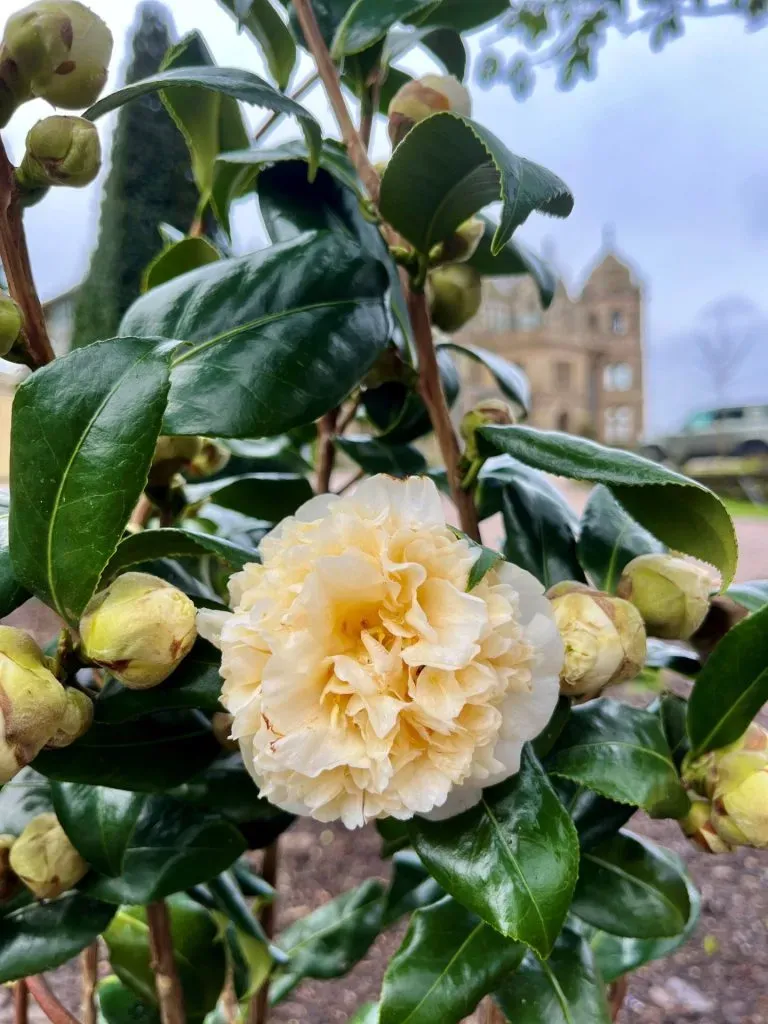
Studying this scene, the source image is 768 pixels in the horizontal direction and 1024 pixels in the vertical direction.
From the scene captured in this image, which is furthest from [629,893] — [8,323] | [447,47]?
[447,47]

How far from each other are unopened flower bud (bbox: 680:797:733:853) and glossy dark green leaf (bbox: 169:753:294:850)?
0.25m

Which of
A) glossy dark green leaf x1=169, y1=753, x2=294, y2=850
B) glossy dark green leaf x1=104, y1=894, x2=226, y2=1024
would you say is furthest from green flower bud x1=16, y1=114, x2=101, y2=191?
glossy dark green leaf x1=104, y1=894, x2=226, y2=1024

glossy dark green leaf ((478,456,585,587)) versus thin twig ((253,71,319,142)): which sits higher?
thin twig ((253,71,319,142))

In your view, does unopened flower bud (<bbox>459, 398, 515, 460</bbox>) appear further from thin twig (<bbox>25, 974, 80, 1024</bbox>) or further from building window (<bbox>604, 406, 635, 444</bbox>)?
building window (<bbox>604, 406, 635, 444</bbox>)

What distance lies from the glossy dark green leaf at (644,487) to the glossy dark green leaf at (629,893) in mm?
223

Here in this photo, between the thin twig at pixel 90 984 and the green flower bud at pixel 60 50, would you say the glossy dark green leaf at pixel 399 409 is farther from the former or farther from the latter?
the thin twig at pixel 90 984

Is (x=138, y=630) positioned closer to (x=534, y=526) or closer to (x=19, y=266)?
(x=19, y=266)

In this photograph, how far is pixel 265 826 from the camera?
0.55m

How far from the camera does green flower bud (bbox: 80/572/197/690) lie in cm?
33

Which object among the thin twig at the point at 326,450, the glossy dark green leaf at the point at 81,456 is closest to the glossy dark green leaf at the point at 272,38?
the thin twig at the point at 326,450

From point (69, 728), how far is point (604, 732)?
0.88 ft

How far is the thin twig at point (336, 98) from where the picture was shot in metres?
0.49

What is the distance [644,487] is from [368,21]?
0.32m

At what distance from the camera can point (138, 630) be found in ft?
1.08
